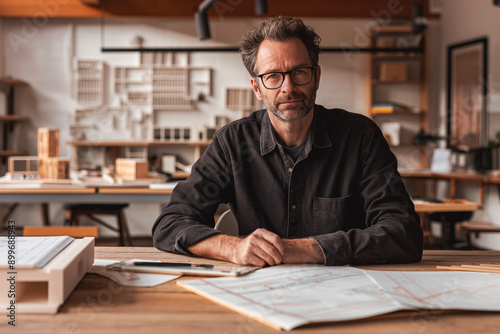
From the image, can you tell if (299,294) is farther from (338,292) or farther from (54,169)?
(54,169)

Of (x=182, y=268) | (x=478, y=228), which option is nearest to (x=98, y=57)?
(x=478, y=228)

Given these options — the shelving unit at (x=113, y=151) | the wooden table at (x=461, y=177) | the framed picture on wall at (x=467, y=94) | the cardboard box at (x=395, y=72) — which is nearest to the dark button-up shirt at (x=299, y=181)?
the wooden table at (x=461, y=177)

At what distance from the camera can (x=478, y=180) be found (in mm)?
5027

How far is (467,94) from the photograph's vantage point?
6496mm

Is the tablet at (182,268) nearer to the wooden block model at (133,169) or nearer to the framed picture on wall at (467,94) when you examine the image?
Answer: the wooden block model at (133,169)

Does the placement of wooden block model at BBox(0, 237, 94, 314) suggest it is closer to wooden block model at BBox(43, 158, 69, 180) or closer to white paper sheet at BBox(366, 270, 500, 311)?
white paper sheet at BBox(366, 270, 500, 311)

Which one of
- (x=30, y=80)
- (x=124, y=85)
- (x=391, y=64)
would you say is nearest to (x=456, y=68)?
(x=391, y=64)

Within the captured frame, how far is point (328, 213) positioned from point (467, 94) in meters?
5.44

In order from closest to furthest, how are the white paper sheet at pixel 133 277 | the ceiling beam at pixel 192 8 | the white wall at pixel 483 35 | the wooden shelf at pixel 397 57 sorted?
the white paper sheet at pixel 133 277, the white wall at pixel 483 35, the ceiling beam at pixel 192 8, the wooden shelf at pixel 397 57

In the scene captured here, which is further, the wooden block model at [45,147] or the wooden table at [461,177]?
the wooden table at [461,177]

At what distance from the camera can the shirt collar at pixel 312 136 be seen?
71.4 inches

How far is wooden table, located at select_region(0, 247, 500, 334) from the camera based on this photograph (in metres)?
0.87

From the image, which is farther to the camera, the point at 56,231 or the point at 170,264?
the point at 56,231

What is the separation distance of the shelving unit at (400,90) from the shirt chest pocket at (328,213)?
581 centimetres
